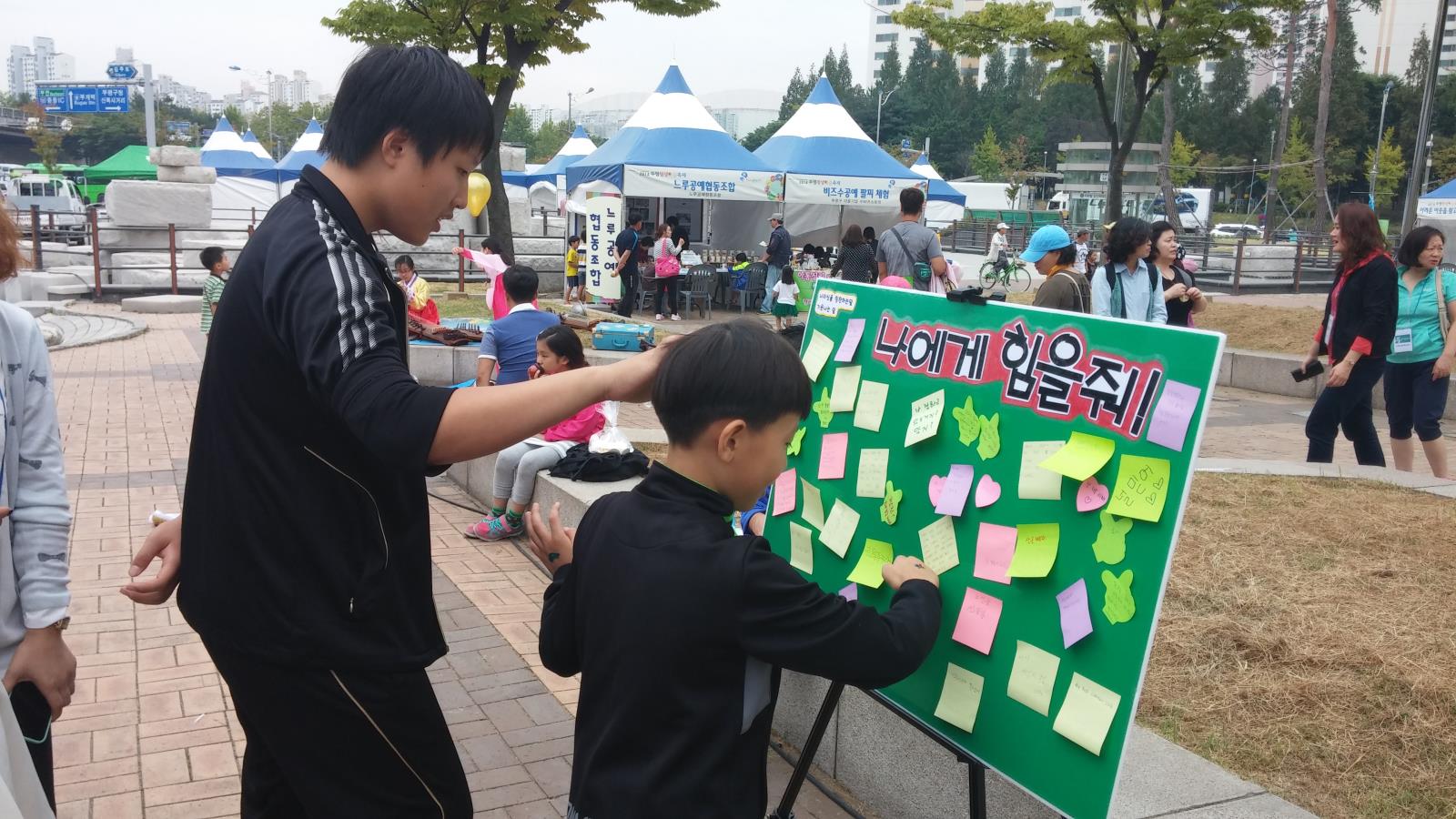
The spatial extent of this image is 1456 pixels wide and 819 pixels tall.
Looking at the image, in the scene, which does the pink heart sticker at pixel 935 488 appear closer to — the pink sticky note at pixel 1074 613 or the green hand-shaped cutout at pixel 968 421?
the green hand-shaped cutout at pixel 968 421

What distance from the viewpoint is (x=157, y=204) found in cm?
1994

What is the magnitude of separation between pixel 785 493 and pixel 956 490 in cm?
71

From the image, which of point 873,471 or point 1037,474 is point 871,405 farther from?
point 1037,474

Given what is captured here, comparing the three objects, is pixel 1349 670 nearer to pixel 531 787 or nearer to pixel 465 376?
pixel 531 787

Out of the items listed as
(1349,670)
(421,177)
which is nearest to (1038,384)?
(421,177)

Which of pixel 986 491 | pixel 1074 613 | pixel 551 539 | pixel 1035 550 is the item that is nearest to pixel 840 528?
pixel 986 491

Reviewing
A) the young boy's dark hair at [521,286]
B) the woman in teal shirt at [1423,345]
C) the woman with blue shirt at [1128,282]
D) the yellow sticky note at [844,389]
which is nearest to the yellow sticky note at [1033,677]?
the yellow sticky note at [844,389]

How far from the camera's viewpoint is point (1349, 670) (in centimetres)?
399

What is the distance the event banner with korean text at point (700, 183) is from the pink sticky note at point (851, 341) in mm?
15025

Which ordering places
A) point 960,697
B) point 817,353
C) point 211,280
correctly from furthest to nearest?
point 211,280
point 817,353
point 960,697

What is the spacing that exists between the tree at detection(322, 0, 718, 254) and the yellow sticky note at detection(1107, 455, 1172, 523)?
16.9m

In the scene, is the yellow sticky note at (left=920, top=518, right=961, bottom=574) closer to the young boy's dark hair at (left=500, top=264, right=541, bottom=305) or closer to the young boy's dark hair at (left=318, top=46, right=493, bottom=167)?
the young boy's dark hair at (left=318, top=46, right=493, bottom=167)

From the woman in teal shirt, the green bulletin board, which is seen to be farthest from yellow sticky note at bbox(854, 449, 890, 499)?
the woman in teal shirt

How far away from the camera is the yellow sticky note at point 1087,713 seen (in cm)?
206
